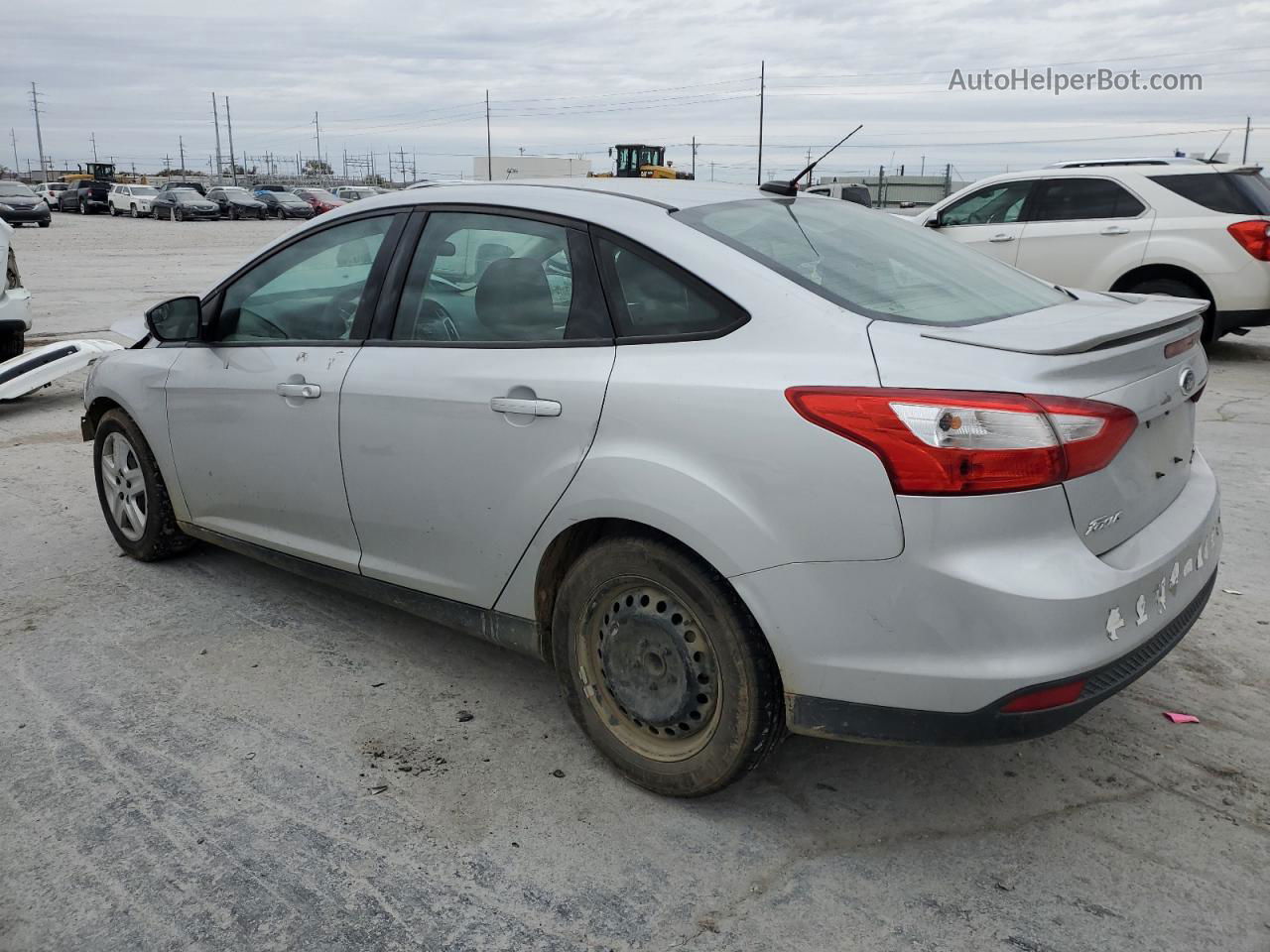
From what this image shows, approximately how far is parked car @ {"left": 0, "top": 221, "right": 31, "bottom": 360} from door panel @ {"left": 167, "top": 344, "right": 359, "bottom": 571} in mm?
5231

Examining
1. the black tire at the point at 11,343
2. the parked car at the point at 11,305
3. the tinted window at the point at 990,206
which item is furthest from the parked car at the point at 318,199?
the tinted window at the point at 990,206

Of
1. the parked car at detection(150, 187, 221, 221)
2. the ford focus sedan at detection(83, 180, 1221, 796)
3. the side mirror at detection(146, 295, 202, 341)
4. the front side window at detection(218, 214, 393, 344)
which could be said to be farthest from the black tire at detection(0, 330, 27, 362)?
the parked car at detection(150, 187, 221, 221)

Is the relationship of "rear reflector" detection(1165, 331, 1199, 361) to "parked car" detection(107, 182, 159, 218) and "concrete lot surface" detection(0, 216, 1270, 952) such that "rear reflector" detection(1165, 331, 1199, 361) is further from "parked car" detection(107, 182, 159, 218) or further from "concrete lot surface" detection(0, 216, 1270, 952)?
"parked car" detection(107, 182, 159, 218)

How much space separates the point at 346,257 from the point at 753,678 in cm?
215

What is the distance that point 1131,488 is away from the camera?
2.62 metres

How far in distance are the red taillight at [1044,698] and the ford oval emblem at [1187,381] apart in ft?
3.00

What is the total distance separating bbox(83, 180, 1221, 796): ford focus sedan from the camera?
2361mm

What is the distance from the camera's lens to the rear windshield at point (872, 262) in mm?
2838

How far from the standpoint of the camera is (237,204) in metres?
48.4

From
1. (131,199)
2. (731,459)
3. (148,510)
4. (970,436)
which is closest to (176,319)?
(148,510)

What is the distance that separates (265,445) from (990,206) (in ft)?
27.1

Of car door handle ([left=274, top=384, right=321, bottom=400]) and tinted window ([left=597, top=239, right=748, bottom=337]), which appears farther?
car door handle ([left=274, top=384, right=321, bottom=400])

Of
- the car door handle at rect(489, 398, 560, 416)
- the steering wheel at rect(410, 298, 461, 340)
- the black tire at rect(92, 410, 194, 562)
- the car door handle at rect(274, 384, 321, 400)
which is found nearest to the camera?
the car door handle at rect(489, 398, 560, 416)

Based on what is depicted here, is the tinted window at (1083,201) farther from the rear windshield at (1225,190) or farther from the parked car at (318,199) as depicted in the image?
the parked car at (318,199)
